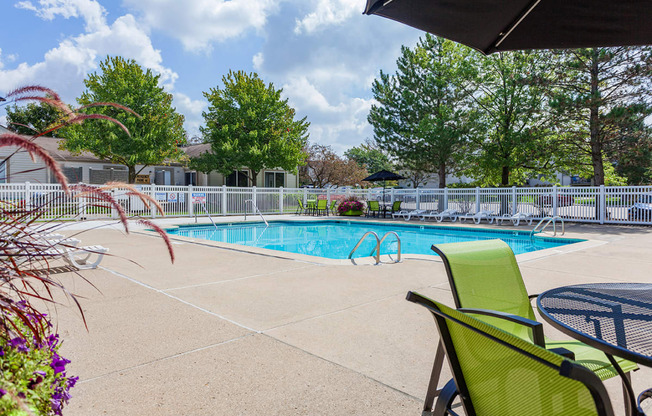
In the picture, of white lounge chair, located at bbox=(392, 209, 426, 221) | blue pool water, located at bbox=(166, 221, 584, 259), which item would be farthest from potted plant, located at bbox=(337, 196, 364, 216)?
blue pool water, located at bbox=(166, 221, 584, 259)

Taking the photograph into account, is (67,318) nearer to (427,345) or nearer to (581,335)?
(427,345)

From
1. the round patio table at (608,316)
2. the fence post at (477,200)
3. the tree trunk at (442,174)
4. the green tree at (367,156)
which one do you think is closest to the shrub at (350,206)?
the fence post at (477,200)

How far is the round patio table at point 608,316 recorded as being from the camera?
5.00 feet

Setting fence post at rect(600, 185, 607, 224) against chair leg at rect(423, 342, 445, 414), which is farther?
fence post at rect(600, 185, 607, 224)

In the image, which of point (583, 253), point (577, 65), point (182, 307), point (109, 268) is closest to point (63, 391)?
point (182, 307)

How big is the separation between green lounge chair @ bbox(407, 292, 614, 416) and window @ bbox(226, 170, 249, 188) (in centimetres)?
2510

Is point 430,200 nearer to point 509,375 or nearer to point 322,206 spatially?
point 322,206

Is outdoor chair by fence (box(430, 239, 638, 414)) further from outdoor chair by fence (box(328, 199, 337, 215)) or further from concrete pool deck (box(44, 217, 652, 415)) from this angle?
outdoor chair by fence (box(328, 199, 337, 215))

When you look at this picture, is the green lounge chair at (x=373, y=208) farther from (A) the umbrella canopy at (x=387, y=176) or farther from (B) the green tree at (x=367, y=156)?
(B) the green tree at (x=367, y=156)

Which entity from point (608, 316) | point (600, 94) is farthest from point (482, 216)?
point (608, 316)

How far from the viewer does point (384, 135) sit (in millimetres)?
25344

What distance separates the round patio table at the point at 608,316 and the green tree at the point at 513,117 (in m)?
18.3

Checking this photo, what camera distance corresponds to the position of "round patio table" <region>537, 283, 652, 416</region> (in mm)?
1524

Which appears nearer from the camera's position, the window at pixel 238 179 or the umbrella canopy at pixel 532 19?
the umbrella canopy at pixel 532 19
